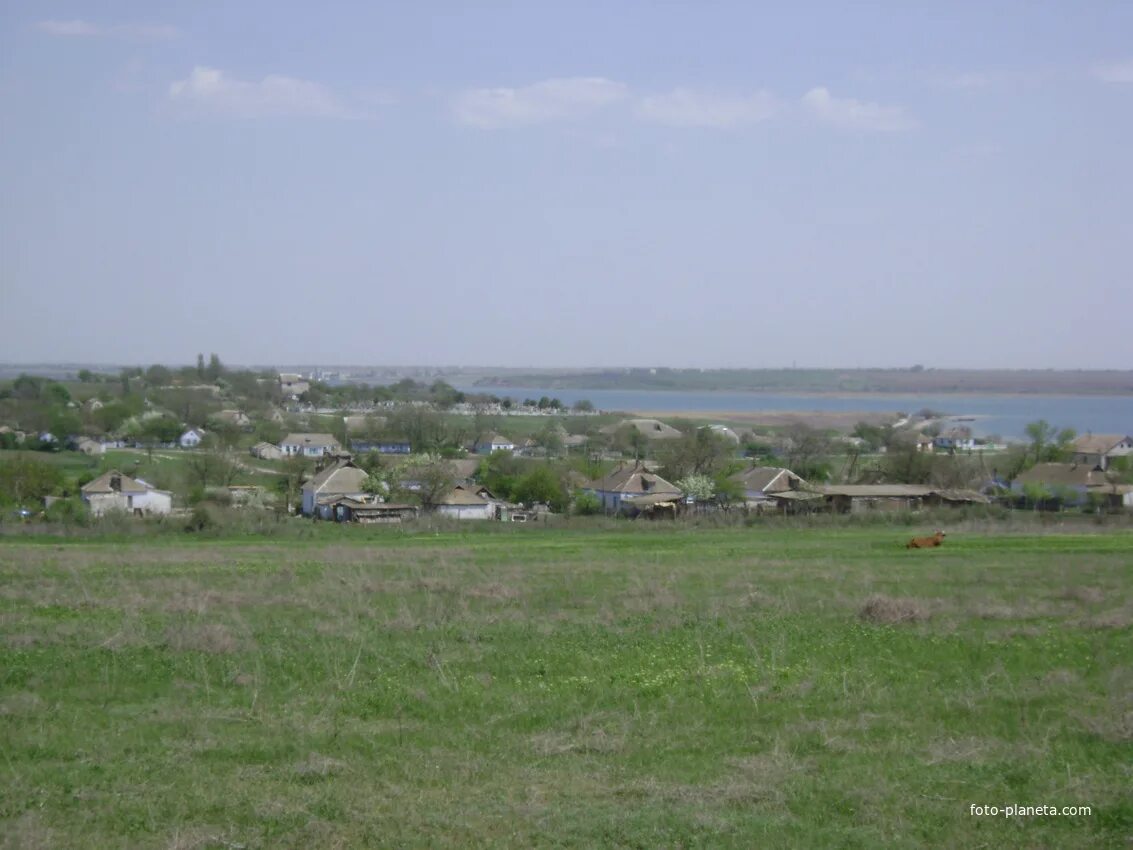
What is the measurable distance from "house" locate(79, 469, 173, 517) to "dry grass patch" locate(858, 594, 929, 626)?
170 feet

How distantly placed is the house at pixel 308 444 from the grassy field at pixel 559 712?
258 ft

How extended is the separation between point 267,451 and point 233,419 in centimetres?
2410

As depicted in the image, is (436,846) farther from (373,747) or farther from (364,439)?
(364,439)

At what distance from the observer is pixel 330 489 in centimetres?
6881

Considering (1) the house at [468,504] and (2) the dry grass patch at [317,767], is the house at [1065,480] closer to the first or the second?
(1) the house at [468,504]

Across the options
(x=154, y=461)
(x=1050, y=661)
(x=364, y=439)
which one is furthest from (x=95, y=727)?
(x=364, y=439)

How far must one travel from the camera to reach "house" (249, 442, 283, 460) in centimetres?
10346

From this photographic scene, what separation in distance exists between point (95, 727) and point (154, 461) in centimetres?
8171

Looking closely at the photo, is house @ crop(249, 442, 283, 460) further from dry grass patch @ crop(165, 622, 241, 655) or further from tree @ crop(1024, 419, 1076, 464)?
dry grass patch @ crop(165, 622, 241, 655)

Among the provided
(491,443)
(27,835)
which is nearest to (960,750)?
(27,835)

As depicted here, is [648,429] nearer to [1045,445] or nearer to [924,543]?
[1045,445]

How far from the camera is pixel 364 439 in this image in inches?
4262

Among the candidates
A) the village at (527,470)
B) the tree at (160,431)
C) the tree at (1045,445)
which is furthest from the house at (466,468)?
the tree at (1045,445)

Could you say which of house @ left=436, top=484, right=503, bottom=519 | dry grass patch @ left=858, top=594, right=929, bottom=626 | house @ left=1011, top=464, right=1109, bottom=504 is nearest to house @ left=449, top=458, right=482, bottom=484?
house @ left=436, top=484, right=503, bottom=519
